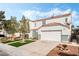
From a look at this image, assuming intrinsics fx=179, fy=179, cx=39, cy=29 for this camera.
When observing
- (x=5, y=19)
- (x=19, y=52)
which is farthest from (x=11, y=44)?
(x=5, y=19)

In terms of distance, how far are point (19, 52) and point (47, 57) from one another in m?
0.45

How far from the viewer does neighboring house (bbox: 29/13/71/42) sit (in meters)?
2.81

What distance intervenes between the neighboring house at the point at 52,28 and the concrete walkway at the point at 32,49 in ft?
0.30

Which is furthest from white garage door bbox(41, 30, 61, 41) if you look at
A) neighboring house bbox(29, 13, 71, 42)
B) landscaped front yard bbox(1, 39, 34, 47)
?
landscaped front yard bbox(1, 39, 34, 47)

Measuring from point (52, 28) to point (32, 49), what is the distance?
466 millimetres

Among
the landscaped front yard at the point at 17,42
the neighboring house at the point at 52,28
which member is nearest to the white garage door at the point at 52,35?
the neighboring house at the point at 52,28

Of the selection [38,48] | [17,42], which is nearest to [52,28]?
[38,48]

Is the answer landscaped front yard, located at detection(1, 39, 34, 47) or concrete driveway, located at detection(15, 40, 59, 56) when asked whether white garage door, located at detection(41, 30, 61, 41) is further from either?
landscaped front yard, located at detection(1, 39, 34, 47)

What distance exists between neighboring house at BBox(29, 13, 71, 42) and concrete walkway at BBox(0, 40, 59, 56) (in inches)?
3.6

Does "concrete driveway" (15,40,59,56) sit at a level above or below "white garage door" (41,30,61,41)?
below

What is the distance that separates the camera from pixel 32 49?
285cm

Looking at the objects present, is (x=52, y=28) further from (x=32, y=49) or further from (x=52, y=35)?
(x=32, y=49)

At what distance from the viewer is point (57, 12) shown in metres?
2.77

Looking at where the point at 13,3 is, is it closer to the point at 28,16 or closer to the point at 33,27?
the point at 28,16
